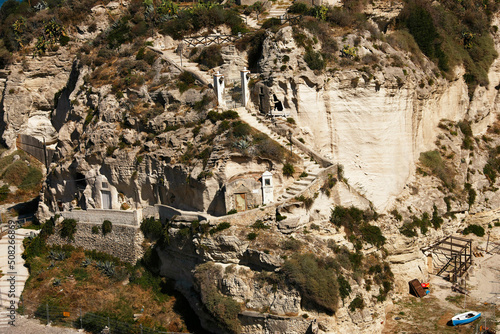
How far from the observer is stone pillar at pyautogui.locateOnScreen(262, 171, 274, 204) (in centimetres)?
3108

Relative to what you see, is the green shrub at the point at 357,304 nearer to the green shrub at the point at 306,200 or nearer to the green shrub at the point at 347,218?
the green shrub at the point at 347,218

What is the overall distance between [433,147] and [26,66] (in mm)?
37526

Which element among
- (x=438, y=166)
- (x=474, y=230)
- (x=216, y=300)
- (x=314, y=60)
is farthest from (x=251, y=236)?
(x=474, y=230)

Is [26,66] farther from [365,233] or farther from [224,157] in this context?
[365,233]

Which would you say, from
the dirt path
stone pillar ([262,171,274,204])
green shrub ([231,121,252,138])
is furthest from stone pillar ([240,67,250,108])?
the dirt path

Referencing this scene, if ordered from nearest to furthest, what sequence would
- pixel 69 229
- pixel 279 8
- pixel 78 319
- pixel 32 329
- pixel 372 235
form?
pixel 32 329, pixel 78 319, pixel 372 235, pixel 69 229, pixel 279 8

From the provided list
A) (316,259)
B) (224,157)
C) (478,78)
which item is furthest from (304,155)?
(478,78)

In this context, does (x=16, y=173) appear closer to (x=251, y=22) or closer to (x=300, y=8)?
(x=251, y=22)

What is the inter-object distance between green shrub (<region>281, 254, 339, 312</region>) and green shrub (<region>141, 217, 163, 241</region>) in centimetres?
918

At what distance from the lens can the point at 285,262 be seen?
27.7m

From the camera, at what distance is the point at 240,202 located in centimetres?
3083

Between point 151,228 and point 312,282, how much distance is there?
1114 cm

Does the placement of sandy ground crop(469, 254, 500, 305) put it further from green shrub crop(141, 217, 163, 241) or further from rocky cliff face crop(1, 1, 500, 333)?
green shrub crop(141, 217, 163, 241)

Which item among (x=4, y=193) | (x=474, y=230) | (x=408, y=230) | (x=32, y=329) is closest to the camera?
(x=32, y=329)
